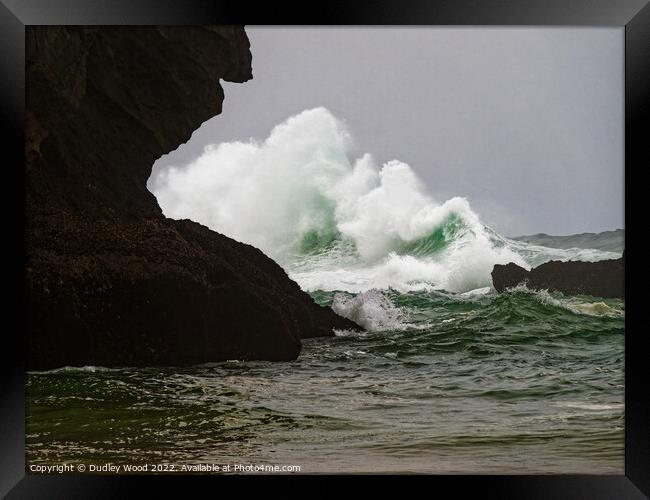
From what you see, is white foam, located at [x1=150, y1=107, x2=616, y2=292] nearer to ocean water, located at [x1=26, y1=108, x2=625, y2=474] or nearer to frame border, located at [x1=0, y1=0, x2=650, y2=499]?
ocean water, located at [x1=26, y1=108, x2=625, y2=474]

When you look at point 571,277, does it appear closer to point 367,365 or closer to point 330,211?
point 367,365

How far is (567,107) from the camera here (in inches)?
127

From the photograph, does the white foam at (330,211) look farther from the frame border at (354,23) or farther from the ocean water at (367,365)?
the frame border at (354,23)

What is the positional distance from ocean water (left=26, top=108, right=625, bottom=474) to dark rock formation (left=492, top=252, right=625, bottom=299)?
0.04 m

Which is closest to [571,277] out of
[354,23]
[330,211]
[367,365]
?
[367,365]

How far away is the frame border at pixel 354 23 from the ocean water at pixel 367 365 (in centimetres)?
7

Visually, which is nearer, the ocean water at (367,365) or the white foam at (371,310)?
the ocean water at (367,365)

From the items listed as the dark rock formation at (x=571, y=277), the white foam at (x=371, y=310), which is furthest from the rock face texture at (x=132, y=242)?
the dark rock formation at (x=571, y=277)

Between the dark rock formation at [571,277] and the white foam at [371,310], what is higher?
the dark rock formation at [571,277]

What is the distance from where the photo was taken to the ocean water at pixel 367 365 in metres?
3.14

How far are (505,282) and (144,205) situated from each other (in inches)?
77.3

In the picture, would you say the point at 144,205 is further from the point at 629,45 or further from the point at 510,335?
the point at 629,45

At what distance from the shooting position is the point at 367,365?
325 centimetres

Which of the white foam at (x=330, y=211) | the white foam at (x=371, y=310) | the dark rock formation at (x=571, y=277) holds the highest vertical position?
the white foam at (x=330, y=211)
